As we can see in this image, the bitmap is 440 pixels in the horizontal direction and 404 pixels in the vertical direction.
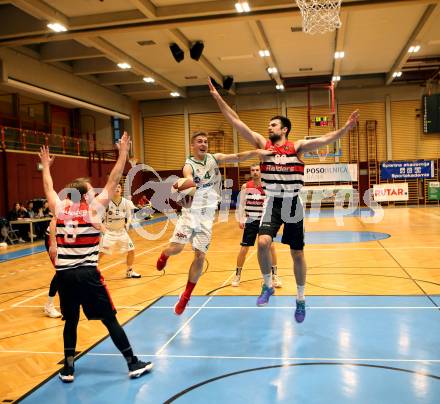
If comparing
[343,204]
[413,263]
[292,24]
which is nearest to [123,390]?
[413,263]

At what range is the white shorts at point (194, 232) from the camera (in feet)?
18.9

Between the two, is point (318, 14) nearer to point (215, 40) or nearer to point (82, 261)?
point (82, 261)

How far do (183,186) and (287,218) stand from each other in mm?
1278

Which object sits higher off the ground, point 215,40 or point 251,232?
point 215,40

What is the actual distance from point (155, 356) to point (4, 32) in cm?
1524

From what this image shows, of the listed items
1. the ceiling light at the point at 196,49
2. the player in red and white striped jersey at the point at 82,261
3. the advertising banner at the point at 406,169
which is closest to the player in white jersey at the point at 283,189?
the player in red and white striped jersey at the point at 82,261

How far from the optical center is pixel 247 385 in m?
4.13

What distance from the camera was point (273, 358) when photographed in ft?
15.5

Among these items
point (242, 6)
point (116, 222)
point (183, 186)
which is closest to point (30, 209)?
point (116, 222)

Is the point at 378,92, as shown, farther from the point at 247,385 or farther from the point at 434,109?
the point at 247,385

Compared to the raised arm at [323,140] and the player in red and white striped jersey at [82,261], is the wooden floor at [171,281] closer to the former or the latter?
the player in red and white striped jersey at [82,261]

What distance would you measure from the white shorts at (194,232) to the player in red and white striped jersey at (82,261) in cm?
157

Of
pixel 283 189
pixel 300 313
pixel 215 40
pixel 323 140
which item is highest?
pixel 215 40

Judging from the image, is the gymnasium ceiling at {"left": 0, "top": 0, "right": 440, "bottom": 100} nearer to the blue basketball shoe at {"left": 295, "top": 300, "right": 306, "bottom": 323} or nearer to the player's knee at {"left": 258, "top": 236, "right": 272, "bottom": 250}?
the player's knee at {"left": 258, "top": 236, "right": 272, "bottom": 250}
